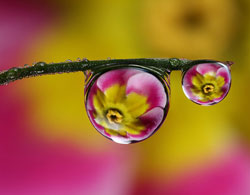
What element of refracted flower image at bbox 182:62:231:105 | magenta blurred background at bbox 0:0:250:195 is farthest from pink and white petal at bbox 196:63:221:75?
magenta blurred background at bbox 0:0:250:195

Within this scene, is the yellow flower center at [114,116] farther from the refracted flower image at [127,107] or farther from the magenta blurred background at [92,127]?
the magenta blurred background at [92,127]

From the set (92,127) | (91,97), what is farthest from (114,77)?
(92,127)

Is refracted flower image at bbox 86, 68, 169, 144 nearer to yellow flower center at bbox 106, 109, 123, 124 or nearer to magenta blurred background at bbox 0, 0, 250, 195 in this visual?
yellow flower center at bbox 106, 109, 123, 124

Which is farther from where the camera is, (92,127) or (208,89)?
(92,127)

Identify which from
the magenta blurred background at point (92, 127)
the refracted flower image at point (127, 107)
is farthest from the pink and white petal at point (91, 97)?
the magenta blurred background at point (92, 127)

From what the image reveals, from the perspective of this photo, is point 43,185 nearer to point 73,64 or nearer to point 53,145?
point 53,145

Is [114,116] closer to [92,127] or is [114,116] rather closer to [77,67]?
[77,67]
